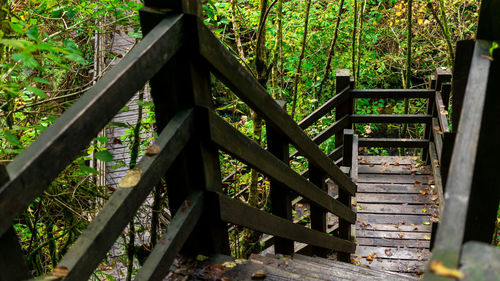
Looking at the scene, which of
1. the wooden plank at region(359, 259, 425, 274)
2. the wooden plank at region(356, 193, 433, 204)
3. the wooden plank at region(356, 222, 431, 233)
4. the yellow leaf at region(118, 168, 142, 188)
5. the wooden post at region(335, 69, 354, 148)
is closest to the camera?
the yellow leaf at region(118, 168, 142, 188)

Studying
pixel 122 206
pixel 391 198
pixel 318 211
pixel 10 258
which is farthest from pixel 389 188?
pixel 10 258

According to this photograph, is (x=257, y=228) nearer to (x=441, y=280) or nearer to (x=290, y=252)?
(x=290, y=252)

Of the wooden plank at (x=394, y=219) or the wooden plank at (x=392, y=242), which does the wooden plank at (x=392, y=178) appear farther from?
the wooden plank at (x=392, y=242)

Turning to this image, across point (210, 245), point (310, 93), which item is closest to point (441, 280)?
point (210, 245)

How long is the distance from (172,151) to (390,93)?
5701 mm

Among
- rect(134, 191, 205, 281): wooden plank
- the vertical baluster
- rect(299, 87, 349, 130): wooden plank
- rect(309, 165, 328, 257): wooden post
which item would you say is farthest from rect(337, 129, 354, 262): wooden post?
rect(134, 191, 205, 281): wooden plank

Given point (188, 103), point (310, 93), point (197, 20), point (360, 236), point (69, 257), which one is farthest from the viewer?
point (310, 93)

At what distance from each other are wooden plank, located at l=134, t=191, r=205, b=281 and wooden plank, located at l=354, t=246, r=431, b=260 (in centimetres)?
421

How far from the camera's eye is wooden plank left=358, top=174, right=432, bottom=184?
6895mm

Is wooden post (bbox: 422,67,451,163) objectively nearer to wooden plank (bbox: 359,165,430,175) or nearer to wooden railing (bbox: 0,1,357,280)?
wooden plank (bbox: 359,165,430,175)

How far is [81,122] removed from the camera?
126 centimetres

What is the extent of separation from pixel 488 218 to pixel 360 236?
3.64 metres

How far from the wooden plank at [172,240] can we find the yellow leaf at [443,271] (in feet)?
3.82

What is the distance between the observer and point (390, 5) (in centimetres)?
1238
